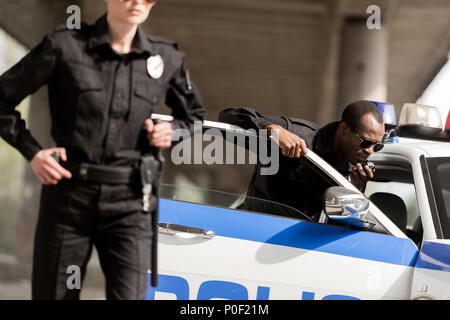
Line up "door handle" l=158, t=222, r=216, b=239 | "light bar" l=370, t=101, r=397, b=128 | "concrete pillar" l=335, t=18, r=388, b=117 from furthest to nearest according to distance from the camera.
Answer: "concrete pillar" l=335, t=18, r=388, b=117 < "light bar" l=370, t=101, r=397, b=128 < "door handle" l=158, t=222, r=216, b=239

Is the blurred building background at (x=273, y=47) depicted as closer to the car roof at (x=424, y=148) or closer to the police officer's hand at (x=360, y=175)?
the car roof at (x=424, y=148)

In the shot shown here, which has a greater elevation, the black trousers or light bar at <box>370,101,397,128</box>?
light bar at <box>370,101,397,128</box>

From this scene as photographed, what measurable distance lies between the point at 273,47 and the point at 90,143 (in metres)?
14.8

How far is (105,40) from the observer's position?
2254 mm

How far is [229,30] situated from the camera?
1561cm

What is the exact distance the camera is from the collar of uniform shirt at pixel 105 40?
225 cm

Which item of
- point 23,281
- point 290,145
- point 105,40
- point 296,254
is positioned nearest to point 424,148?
point 290,145

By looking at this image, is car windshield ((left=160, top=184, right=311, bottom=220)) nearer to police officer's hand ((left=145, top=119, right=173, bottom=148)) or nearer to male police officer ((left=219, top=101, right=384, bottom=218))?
male police officer ((left=219, top=101, right=384, bottom=218))

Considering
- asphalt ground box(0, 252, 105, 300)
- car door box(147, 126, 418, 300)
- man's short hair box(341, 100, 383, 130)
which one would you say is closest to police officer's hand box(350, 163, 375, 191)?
man's short hair box(341, 100, 383, 130)

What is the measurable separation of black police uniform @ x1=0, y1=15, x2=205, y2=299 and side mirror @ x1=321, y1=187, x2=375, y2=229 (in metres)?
1.07

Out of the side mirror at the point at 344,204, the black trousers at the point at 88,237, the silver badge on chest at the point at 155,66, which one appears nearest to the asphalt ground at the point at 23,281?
the side mirror at the point at 344,204

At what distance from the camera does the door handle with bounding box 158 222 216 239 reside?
10.6 ft
